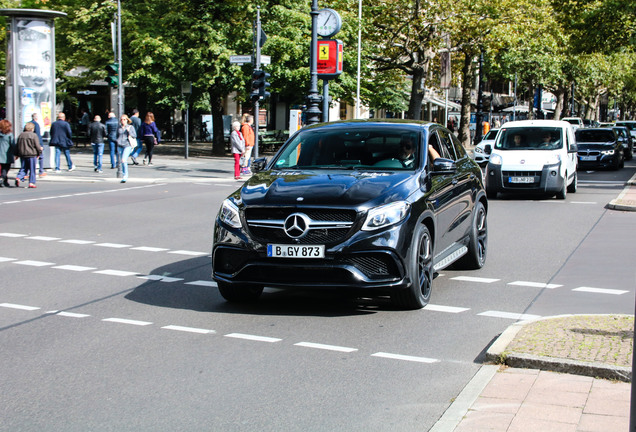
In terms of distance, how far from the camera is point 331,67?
77.3 ft

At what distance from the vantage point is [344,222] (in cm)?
732

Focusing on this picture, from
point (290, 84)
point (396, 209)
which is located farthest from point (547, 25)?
point (396, 209)

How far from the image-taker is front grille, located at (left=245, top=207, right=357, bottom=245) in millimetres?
7312

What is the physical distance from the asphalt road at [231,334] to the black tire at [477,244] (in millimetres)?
153

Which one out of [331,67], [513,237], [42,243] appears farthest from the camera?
[331,67]

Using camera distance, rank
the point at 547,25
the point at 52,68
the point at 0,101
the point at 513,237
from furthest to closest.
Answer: the point at 0,101 → the point at 547,25 → the point at 52,68 → the point at 513,237

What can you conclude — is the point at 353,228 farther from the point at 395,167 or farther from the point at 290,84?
the point at 290,84

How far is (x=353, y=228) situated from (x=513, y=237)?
21.2 feet

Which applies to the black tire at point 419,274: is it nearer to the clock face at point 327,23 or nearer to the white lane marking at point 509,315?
the white lane marking at point 509,315

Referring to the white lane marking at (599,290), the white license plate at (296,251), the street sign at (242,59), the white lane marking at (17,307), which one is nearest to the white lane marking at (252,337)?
the white license plate at (296,251)

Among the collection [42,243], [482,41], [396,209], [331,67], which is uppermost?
[482,41]

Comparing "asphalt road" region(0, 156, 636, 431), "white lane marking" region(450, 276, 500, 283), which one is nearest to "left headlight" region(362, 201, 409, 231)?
"asphalt road" region(0, 156, 636, 431)

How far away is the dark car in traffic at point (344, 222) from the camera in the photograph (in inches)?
288

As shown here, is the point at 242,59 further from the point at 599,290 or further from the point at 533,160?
the point at 599,290
